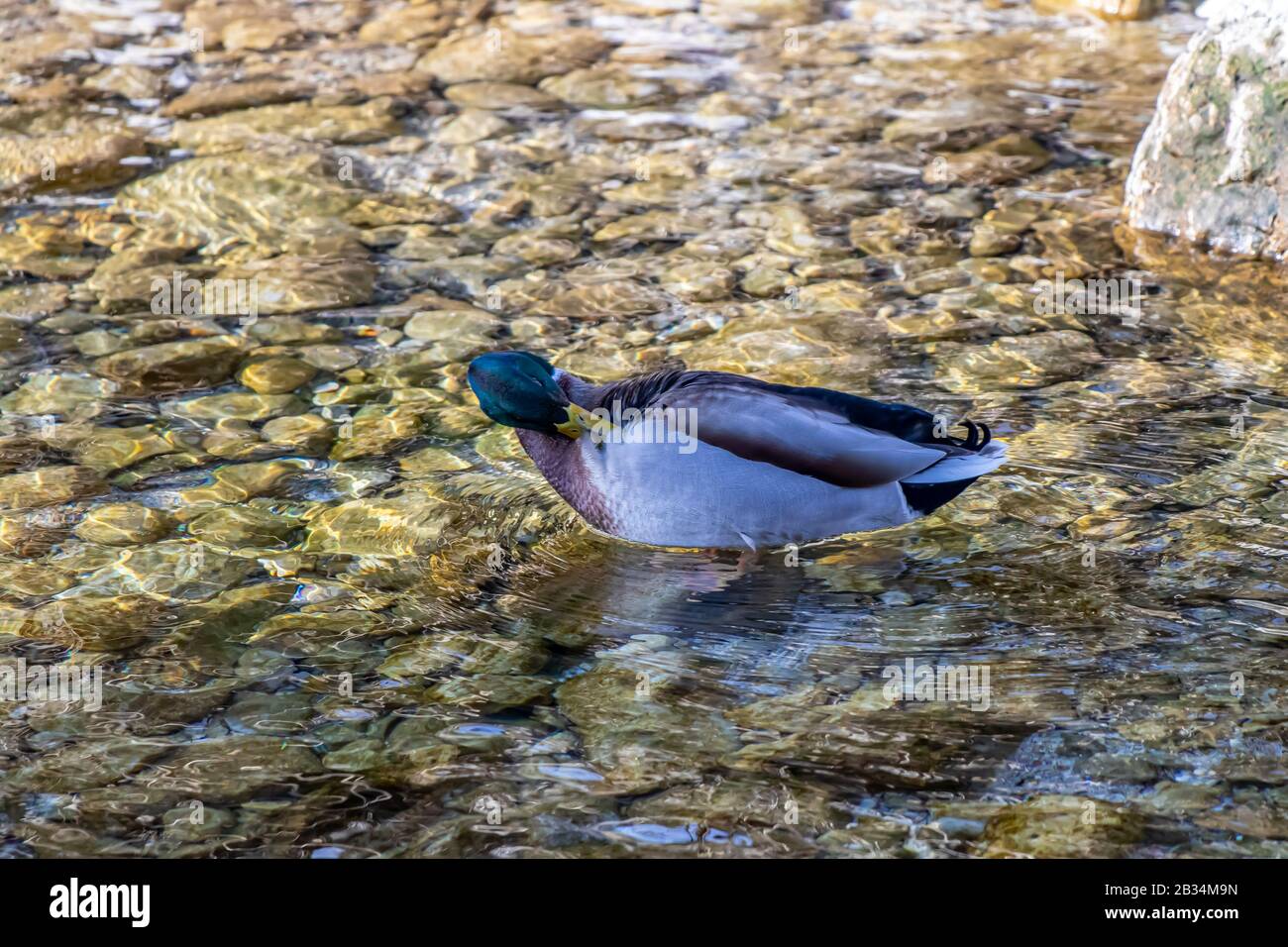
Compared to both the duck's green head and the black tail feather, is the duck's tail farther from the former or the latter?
the duck's green head

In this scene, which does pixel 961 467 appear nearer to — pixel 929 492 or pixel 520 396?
pixel 929 492

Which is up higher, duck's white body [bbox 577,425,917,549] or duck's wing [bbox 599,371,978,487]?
duck's wing [bbox 599,371,978,487]

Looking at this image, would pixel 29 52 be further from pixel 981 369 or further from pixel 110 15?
pixel 981 369

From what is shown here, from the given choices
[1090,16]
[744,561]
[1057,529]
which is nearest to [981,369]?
[1057,529]

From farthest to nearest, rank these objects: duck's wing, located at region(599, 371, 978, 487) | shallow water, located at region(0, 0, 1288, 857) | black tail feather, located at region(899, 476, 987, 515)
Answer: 1. black tail feather, located at region(899, 476, 987, 515)
2. duck's wing, located at region(599, 371, 978, 487)
3. shallow water, located at region(0, 0, 1288, 857)

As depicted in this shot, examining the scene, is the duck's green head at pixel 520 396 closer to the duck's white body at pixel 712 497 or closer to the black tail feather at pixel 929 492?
the duck's white body at pixel 712 497

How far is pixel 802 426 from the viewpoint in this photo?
15.0 ft

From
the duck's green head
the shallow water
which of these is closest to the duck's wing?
the duck's green head

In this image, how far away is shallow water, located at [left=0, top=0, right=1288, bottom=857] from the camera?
3766mm

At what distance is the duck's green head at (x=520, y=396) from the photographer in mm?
4648

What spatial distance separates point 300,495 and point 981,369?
276 cm

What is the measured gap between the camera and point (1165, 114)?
24.3 feet

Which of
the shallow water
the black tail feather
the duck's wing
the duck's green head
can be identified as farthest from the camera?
the black tail feather

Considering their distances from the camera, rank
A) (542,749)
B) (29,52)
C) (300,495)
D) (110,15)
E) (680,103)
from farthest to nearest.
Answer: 1. (110,15)
2. (29,52)
3. (680,103)
4. (300,495)
5. (542,749)
